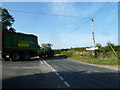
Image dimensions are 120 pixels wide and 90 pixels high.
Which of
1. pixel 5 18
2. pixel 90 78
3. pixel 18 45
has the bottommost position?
pixel 90 78

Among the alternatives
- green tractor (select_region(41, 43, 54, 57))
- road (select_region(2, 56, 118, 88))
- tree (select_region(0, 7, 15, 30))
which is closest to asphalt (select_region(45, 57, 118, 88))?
road (select_region(2, 56, 118, 88))

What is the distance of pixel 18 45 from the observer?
2055 cm

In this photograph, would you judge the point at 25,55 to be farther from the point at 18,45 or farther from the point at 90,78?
the point at 90,78

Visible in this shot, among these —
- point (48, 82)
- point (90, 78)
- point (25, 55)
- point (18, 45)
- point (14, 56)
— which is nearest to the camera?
point (48, 82)

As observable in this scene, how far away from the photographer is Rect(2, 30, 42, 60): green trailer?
61.9ft

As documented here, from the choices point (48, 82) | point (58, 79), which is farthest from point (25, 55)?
point (48, 82)

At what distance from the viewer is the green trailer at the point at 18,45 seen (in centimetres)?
1887

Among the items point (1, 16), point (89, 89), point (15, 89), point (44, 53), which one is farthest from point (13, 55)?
point (1, 16)

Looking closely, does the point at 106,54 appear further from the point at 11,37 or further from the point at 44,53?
the point at 11,37

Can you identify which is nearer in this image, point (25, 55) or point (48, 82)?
point (48, 82)

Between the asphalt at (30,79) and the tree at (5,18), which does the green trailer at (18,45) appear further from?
the tree at (5,18)

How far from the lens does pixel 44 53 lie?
1188 inches

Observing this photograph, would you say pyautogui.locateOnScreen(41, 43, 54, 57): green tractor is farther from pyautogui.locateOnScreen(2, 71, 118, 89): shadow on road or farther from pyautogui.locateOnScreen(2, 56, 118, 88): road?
pyautogui.locateOnScreen(2, 71, 118, 89): shadow on road

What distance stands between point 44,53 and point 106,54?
13054mm
